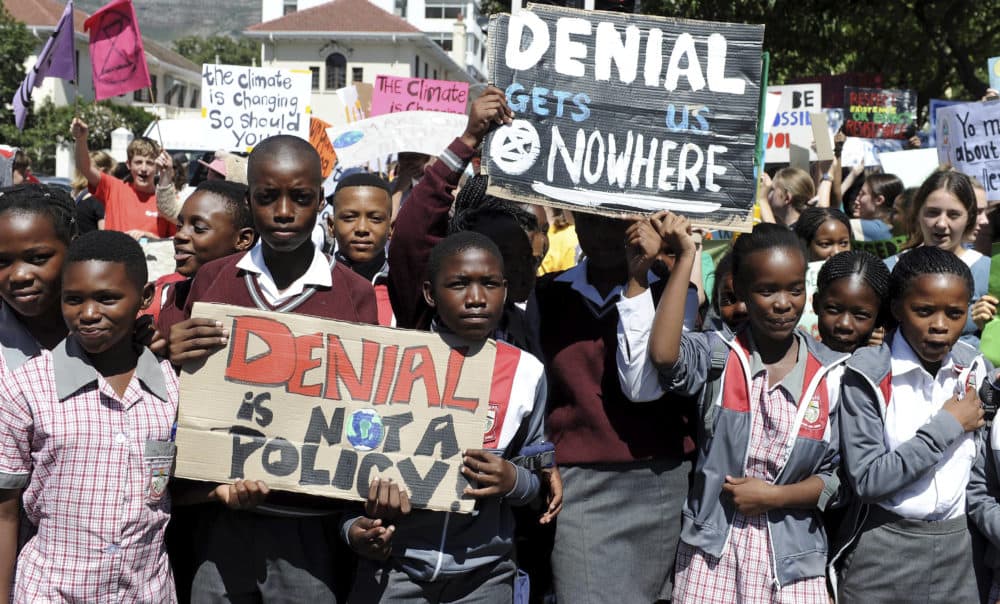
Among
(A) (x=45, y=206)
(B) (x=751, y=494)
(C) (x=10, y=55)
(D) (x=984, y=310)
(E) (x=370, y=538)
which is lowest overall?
(E) (x=370, y=538)

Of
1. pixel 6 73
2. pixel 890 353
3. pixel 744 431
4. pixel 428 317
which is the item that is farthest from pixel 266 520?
pixel 6 73

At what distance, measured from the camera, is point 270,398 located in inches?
118

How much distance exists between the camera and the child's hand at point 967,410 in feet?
10.5

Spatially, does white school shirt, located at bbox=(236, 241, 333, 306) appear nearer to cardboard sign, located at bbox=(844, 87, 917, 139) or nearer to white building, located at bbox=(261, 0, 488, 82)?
cardboard sign, located at bbox=(844, 87, 917, 139)

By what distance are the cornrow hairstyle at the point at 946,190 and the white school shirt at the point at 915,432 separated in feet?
4.95

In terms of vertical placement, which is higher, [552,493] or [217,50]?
[217,50]

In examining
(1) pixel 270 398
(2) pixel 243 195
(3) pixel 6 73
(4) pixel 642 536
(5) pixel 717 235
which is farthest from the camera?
(3) pixel 6 73

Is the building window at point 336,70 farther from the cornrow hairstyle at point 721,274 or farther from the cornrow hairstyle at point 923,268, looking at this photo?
the cornrow hairstyle at point 923,268

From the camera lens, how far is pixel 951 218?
4492mm

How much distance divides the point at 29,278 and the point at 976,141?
5303mm

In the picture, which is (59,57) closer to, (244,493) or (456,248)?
(456,248)

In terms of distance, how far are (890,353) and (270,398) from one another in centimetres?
209

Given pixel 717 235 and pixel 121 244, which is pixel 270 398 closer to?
pixel 121 244

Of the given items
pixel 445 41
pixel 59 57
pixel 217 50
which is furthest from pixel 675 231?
pixel 217 50
